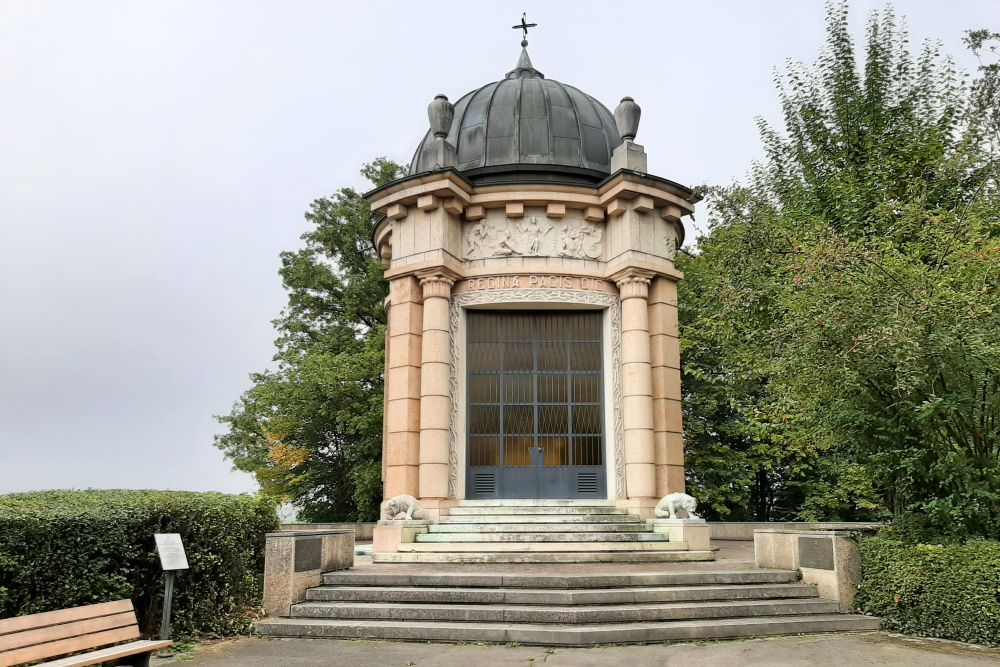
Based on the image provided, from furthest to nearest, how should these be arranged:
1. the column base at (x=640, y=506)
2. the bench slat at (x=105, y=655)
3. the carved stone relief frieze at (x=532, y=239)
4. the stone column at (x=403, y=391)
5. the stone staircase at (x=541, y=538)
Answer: the carved stone relief frieze at (x=532, y=239) < the stone column at (x=403, y=391) < the column base at (x=640, y=506) < the stone staircase at (x=541, y=538) < the bench slat at (x=105, y=655)

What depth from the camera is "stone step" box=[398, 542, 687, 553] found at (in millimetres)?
12375

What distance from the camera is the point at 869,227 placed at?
36.1ft

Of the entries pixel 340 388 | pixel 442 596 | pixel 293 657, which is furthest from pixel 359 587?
pixel 340 388

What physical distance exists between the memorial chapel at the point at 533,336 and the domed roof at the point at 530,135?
1.25ft

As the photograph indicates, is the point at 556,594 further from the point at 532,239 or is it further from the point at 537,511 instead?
the point at 532,239

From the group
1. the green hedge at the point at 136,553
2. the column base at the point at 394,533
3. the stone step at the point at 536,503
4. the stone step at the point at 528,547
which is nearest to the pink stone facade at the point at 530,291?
the stone step at the point at 536,503

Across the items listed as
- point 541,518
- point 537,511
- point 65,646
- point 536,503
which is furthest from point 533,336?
point 65,646

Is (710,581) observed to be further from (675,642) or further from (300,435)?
(300,435)

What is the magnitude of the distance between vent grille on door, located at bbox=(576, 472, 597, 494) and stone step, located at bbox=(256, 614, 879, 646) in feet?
18.8

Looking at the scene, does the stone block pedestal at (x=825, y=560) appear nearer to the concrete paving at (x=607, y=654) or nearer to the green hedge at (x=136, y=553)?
the concrete paving at (x=607, y=654)

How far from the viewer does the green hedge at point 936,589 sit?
8289 millimetres

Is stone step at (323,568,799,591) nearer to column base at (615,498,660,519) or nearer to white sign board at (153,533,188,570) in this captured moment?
white sign board at (153,533,188,570)

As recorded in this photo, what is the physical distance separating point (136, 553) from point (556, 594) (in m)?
4.65

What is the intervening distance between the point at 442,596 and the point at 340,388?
1334 centimetres
